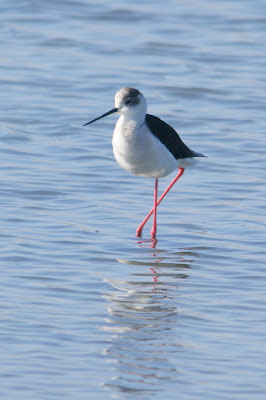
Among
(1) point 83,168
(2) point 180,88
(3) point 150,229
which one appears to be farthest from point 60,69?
(3) point 150,229

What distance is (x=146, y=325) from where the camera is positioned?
6.01 m

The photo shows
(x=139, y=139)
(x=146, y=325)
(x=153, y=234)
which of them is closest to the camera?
(x=146, y=325)

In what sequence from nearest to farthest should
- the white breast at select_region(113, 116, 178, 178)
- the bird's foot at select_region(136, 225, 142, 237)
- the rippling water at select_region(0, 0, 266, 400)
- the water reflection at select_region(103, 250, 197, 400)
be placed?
the water reflection at select_region(103, 250, 197, 400) < the rippling water at select_region(0, 0, 266, 400) < the white breast at select_region(113, 116, 178, 178) < the bird's foot at select_region(136, 225, 142, 237)

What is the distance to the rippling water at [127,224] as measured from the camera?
539 centimetres

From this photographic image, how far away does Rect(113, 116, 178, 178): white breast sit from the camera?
26.1ft

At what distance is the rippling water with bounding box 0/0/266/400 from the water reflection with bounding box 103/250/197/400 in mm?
13

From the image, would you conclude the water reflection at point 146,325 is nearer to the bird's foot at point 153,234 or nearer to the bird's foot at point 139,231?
the bird's foot at point 153,234

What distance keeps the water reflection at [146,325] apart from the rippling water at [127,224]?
1 centimetres

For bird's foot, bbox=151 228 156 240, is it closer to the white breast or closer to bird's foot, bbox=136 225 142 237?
bird's foot, bbox=136 225 142 237

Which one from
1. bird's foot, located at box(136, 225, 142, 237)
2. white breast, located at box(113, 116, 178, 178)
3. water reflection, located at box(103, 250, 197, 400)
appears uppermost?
white breast, located at box(113, 116, 178, 178)

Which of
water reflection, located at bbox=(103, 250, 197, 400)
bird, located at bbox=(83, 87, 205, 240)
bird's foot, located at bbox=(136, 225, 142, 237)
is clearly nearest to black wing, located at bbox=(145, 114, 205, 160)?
bird, located at bbox=(83, 87, 205, 240)

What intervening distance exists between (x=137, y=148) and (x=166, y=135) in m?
0.45

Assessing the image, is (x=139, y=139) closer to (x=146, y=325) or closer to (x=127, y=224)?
(x=127, y=224)

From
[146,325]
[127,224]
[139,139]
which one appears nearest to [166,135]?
[139,139]
